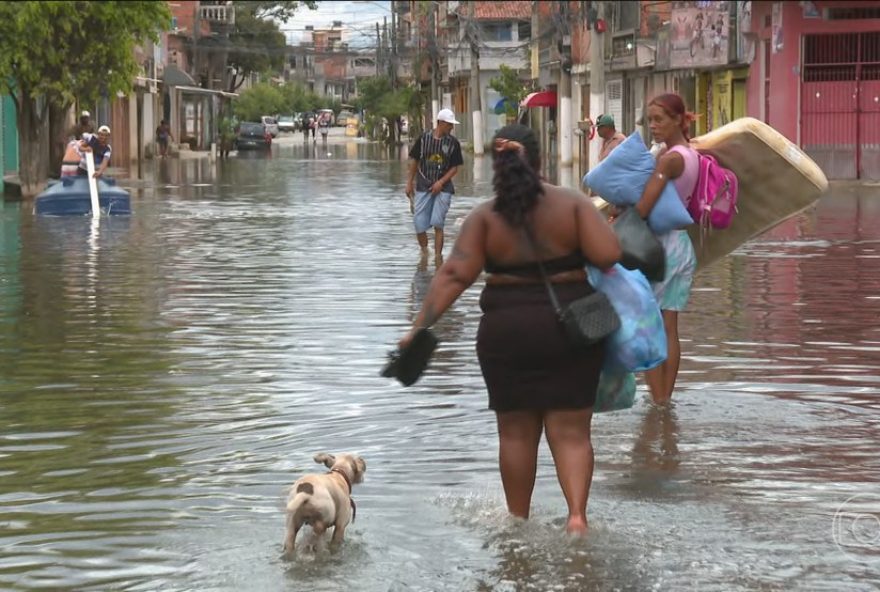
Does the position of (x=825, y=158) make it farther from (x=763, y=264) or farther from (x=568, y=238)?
(x=568, y=238)

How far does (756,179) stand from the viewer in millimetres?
8875

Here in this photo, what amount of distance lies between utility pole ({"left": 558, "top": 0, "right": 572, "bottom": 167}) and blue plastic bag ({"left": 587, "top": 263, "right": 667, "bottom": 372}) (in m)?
46.3

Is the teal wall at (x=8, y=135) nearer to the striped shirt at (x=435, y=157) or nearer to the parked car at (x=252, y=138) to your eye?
the striped shirt at (x=435, y=157)

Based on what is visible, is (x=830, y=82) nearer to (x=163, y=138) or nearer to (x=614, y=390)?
(x=614, y=390)

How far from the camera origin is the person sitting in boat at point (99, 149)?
85.0 feet

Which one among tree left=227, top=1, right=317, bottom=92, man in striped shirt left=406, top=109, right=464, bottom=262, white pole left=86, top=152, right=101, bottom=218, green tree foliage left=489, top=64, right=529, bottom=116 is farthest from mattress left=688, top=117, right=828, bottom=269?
tree left=227, top=1, right=317, bottom=92

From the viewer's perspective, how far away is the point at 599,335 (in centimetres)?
598

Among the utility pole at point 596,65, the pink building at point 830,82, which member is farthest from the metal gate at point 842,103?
the utility pole at point 596,65

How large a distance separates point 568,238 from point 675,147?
2.20 metres

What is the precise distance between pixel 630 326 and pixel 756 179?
2902mm

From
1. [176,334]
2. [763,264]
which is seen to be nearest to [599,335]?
[176,334]

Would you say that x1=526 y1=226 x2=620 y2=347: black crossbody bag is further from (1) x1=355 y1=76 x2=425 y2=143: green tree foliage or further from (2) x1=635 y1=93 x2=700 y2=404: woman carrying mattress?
(1) x1=355 y1=76 x2=425 y2=143: green tree foliage

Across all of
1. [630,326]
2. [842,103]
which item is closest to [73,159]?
[842,103]

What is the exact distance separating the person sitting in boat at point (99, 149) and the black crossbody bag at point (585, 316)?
20.5 meters
